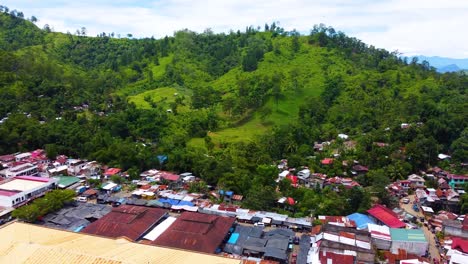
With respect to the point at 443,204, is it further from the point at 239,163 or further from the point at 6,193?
the point at 6,193

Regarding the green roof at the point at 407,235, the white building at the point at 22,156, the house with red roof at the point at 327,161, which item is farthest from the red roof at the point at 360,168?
the white building at the point at 22,156

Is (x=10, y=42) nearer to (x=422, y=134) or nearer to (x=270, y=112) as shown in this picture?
(x=270, y=112)

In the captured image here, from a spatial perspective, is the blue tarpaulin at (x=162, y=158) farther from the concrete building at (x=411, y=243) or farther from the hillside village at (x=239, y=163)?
the concrete building at (x=411, y=243)

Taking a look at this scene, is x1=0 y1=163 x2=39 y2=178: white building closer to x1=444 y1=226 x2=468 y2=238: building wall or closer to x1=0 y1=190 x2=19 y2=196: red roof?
x1=0 y1=190 x2=19 y2=196: red roof

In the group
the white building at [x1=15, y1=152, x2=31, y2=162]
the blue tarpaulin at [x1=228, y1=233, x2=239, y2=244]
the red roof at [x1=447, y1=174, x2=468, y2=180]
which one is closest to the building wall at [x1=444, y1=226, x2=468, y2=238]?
the red roof at [x1=447, y1=174, x2=468, y2=180]

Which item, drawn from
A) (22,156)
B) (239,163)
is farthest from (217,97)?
(22,156)
